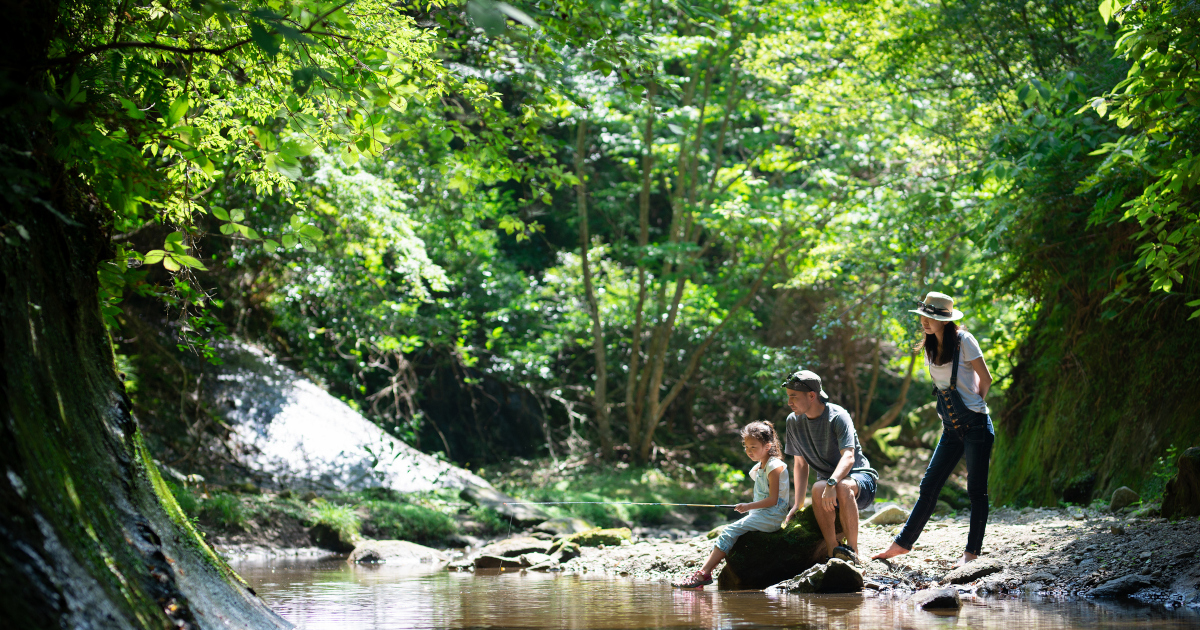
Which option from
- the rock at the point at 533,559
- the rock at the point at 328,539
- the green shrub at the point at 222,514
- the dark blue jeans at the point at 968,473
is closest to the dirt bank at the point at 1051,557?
the dark blue jeans at the point at 968,473

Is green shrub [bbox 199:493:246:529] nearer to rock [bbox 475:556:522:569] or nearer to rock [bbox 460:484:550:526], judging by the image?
rock [bbox 475:556:522:569]

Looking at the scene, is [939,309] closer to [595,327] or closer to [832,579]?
[832,579]

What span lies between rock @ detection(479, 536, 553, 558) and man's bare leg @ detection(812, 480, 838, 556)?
11.6 ft

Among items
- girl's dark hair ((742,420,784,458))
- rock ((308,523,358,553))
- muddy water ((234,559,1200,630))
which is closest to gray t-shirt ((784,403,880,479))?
girl's dark hair ((742,420,784,458))

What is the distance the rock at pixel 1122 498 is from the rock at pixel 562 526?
5.77 meters

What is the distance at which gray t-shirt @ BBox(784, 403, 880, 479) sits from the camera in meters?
6.08

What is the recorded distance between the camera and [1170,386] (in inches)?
293

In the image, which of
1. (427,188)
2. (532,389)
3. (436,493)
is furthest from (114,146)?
(532,389)

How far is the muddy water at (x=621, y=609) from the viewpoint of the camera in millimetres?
4238

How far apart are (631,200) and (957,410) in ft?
47.6

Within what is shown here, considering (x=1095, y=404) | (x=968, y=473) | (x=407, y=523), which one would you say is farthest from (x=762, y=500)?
(x=407, y=523)

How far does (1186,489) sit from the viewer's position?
5699 mm

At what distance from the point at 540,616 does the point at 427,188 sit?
10726 millimetres

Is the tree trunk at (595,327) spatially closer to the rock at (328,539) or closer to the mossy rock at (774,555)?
the rock at (328,539)
